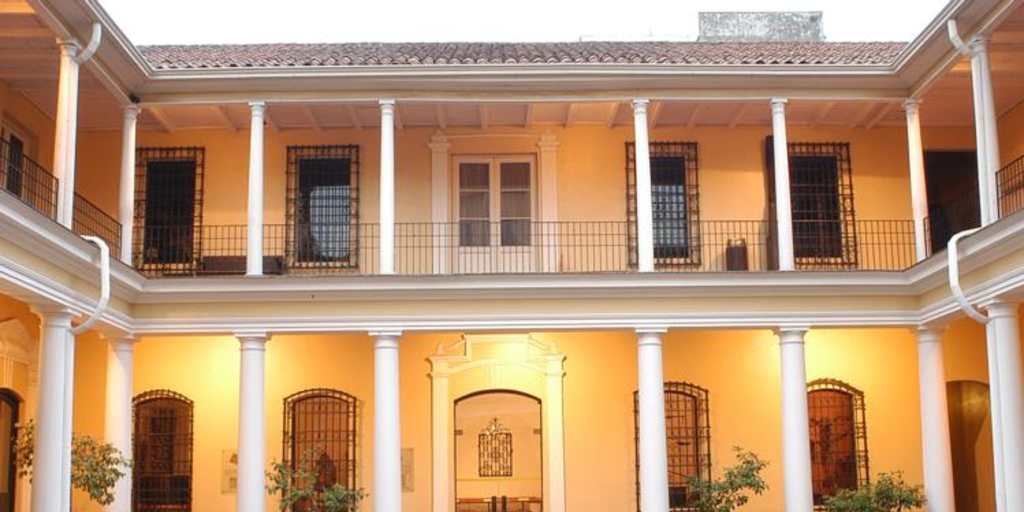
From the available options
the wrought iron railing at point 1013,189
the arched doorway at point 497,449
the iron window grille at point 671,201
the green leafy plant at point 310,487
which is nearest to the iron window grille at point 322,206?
the green leafy plant at point 310,487

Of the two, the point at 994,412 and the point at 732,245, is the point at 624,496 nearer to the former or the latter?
the point at 732,245

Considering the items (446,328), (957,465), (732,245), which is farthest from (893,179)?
(446,328)

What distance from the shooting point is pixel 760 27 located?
84.3 feet

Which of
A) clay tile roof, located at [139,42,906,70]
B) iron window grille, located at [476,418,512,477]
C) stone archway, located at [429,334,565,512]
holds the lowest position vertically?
iron window grille, located at [476,418,512,477]

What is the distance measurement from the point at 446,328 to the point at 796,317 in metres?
4.80

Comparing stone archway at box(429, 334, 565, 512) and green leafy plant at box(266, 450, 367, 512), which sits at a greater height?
stone archway at box(429, 334, 565, 512)

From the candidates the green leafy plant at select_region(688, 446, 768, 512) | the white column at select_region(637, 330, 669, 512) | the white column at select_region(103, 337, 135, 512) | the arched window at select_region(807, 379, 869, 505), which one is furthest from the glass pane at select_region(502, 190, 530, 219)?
the white column at select_region(103, 337, 135, 512)

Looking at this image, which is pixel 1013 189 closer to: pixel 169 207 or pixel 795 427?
pixel 795 427

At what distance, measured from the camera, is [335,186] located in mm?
20234

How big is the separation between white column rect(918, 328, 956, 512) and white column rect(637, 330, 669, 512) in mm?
3678

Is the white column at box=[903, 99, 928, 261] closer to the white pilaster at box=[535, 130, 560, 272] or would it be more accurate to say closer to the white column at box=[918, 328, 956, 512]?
the white column at box=[918, 328, 956, 512]

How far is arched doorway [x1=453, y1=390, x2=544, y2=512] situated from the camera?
2575 centimetres

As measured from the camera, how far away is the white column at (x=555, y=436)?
787 inches

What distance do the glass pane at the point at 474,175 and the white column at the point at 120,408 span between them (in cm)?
580
